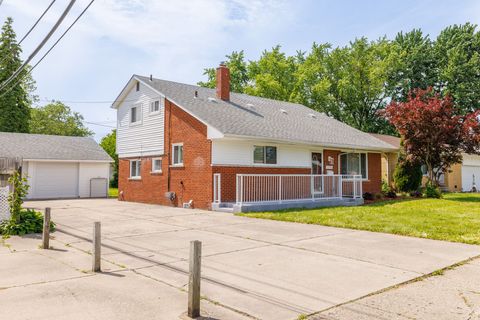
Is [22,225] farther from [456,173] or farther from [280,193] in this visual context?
[456,173]

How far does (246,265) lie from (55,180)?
23293 mm

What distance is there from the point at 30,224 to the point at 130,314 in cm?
723

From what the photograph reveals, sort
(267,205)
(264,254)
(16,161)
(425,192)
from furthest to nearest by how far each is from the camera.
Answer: (425,192)
(267,205)
(16,161)
(264,254)

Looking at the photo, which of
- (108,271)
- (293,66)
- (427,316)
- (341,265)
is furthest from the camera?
(293,66)

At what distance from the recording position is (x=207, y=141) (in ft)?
52.9

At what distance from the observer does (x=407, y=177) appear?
2430cm

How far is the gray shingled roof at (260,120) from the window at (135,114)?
5.77 feet

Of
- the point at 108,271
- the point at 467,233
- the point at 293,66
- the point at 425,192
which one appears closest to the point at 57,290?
the point at 108,271

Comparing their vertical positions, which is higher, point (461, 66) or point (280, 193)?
point (461, 66)

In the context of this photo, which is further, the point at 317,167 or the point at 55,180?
the point at 55,180

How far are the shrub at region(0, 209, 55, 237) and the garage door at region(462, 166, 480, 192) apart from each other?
3156cm

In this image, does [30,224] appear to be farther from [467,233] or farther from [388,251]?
[467,233]

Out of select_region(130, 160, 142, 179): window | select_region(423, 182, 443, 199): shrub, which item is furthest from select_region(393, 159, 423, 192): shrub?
select_region(130, 160, 142, 179): window

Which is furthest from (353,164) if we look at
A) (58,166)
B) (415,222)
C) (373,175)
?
(58,166)
